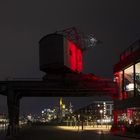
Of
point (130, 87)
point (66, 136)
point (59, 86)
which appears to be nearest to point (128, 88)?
point (130, 87)

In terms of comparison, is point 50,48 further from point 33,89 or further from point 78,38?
point 78,38

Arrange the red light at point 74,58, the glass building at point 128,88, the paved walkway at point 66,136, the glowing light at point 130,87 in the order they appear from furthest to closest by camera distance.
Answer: the red light at point 74,58 → the glowing light at point 130,87 → the glass building at point 128,88 → the paved walkway at point 66,136

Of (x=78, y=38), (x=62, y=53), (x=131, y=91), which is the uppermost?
(x=78, y=38)

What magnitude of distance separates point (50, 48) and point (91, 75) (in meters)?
10.3

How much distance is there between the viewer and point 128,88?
68688mm

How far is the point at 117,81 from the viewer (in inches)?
2928

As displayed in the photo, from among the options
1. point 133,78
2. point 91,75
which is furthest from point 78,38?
point 133,78

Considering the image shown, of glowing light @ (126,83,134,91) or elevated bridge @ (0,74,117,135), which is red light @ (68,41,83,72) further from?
glowing light @ (126,83,134,91)

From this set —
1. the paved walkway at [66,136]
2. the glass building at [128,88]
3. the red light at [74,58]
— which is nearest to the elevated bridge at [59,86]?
the glass building at [128,88]

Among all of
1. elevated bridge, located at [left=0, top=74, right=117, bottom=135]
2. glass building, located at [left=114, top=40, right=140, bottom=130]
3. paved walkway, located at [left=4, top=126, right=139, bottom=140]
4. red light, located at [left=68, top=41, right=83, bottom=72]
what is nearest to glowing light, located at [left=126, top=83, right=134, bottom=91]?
glass building, located at [left=114, top=40, right=140, bottom=130]

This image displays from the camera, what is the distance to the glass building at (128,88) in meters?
60.8

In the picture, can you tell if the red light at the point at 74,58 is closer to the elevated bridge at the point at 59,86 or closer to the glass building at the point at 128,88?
the elevated bridge at the point at 59,86

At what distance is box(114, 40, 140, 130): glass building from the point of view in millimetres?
60812

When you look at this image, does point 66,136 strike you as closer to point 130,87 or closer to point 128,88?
point 130,87
